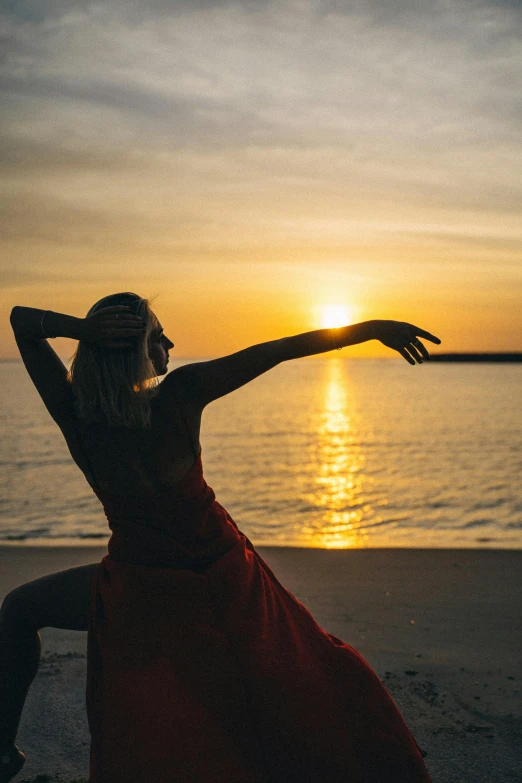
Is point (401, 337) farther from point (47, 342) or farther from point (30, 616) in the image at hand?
point (30, 616)

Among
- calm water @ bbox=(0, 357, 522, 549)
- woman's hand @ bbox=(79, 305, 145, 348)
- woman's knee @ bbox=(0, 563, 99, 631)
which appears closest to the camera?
woman's hand @ bbox=(79, 305, 145, 348)

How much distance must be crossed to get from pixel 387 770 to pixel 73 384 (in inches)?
66.6

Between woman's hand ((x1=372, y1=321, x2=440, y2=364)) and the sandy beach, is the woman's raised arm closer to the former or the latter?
woman's hand ((x1=372, y1=321, x2=440, y2=364))

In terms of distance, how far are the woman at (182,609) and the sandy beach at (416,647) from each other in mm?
1417

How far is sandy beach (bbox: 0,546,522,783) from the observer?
381cm

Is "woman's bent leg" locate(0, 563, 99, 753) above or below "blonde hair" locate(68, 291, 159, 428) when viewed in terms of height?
below

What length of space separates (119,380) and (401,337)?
90cm

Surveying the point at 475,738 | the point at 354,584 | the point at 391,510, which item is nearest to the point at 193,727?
the point at 475,738

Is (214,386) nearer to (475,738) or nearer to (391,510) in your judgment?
(475,738)

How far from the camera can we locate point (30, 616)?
8.55 feet

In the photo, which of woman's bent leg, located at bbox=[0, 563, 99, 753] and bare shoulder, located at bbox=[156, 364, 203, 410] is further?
woman's bent leg, located at bbox=[0, 563, 99, 753]

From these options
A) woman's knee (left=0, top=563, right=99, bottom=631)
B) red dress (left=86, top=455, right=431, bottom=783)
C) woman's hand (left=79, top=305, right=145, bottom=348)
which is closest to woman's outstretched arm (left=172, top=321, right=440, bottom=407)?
woman's hand (left=79, top=305, right=145, bottom=348)

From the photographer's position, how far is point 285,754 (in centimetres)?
240

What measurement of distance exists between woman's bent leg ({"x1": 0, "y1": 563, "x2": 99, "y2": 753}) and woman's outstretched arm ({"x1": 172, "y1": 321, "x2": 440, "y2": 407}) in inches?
31.6
